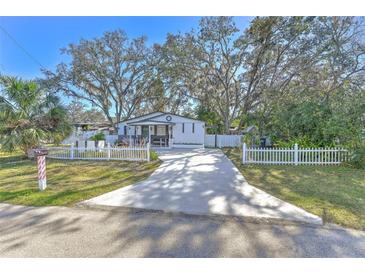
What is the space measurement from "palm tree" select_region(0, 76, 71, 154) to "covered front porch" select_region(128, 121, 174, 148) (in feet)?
23.3

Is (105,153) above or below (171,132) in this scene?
below

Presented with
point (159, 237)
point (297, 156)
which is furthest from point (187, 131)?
point (159, 237)

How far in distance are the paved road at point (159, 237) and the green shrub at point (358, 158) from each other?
20.3 feet

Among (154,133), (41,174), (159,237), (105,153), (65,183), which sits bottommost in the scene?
(159,237)

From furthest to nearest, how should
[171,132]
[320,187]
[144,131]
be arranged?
1. [144,131]
2. [171,132]
3. [320,187]

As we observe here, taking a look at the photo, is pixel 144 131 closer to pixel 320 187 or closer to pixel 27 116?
pixel 27 116

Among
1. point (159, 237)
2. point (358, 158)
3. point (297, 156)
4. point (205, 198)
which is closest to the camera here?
point (159, 237)

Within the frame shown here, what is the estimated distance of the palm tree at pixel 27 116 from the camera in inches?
361

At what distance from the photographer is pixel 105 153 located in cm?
983

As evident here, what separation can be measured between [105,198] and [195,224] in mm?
2193

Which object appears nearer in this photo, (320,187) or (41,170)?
(41,170)

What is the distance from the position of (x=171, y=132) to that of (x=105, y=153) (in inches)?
332

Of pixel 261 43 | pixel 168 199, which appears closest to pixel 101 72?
pixel 261 43
